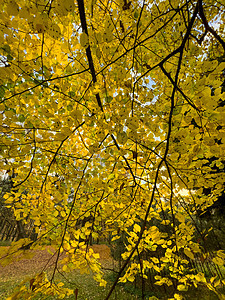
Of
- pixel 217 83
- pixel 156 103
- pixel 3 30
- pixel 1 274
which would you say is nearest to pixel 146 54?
pixel 156 103

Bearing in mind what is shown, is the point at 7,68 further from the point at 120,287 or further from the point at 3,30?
the point at 120,287

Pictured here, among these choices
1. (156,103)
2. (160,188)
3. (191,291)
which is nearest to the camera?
(156,103)

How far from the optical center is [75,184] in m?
2.06

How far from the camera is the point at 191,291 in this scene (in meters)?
5.76

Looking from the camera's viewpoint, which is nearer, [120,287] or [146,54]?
[146,54]

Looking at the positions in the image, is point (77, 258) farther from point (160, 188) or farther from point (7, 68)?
point (7, 68)

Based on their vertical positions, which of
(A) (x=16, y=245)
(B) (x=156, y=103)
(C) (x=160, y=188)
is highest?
(B) (x=156, y=103)

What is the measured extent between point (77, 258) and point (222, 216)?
534 centimetres

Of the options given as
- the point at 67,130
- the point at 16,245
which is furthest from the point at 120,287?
the point at 67,130

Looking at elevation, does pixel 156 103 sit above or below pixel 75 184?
above

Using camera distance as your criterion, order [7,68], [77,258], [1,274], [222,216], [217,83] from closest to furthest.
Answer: [217,83], [7,68], [77,258], [222,216], [1,274]

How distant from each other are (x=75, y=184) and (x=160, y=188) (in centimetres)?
128

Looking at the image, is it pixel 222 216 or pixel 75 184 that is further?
pixel 222 216

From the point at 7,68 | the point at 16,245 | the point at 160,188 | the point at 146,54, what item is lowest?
the point at 16,245
